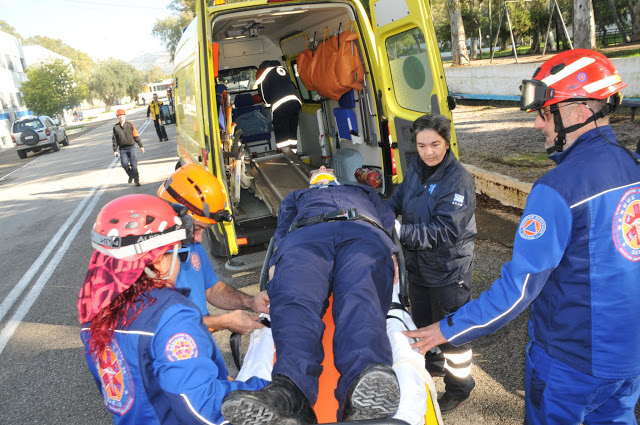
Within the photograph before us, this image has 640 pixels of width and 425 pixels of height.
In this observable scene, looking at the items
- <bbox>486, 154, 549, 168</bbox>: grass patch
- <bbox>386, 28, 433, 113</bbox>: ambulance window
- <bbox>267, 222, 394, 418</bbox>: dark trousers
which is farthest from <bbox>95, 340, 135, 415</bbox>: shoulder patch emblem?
<bbox>486, 154, 549, 168</bbox>: grass patch

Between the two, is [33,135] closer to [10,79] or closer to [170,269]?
[170,269]

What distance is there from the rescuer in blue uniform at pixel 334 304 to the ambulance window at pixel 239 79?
19.9 ft

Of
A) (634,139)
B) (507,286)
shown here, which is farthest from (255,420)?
(634,139)

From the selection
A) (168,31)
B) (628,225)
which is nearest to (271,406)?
(628,225)

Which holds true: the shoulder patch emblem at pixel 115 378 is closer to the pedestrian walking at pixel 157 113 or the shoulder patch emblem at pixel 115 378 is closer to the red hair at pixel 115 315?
the red hair at pixel 115 315

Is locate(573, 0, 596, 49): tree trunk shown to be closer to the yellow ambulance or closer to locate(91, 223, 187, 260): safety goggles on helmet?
the yellow ambulance

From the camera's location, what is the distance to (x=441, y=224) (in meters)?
3.00

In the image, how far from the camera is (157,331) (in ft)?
5.70

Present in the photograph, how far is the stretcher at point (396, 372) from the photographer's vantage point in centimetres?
204

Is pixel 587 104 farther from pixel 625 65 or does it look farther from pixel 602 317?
pixel 625 65

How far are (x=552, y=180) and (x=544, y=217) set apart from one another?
5.8 inches

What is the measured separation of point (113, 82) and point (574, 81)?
9383cm

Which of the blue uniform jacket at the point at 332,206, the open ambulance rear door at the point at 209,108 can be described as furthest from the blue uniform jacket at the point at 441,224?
the open ambulance rear door at the point at 209,108

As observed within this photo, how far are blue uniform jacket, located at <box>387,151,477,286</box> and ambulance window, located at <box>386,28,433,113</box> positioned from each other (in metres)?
1.61
